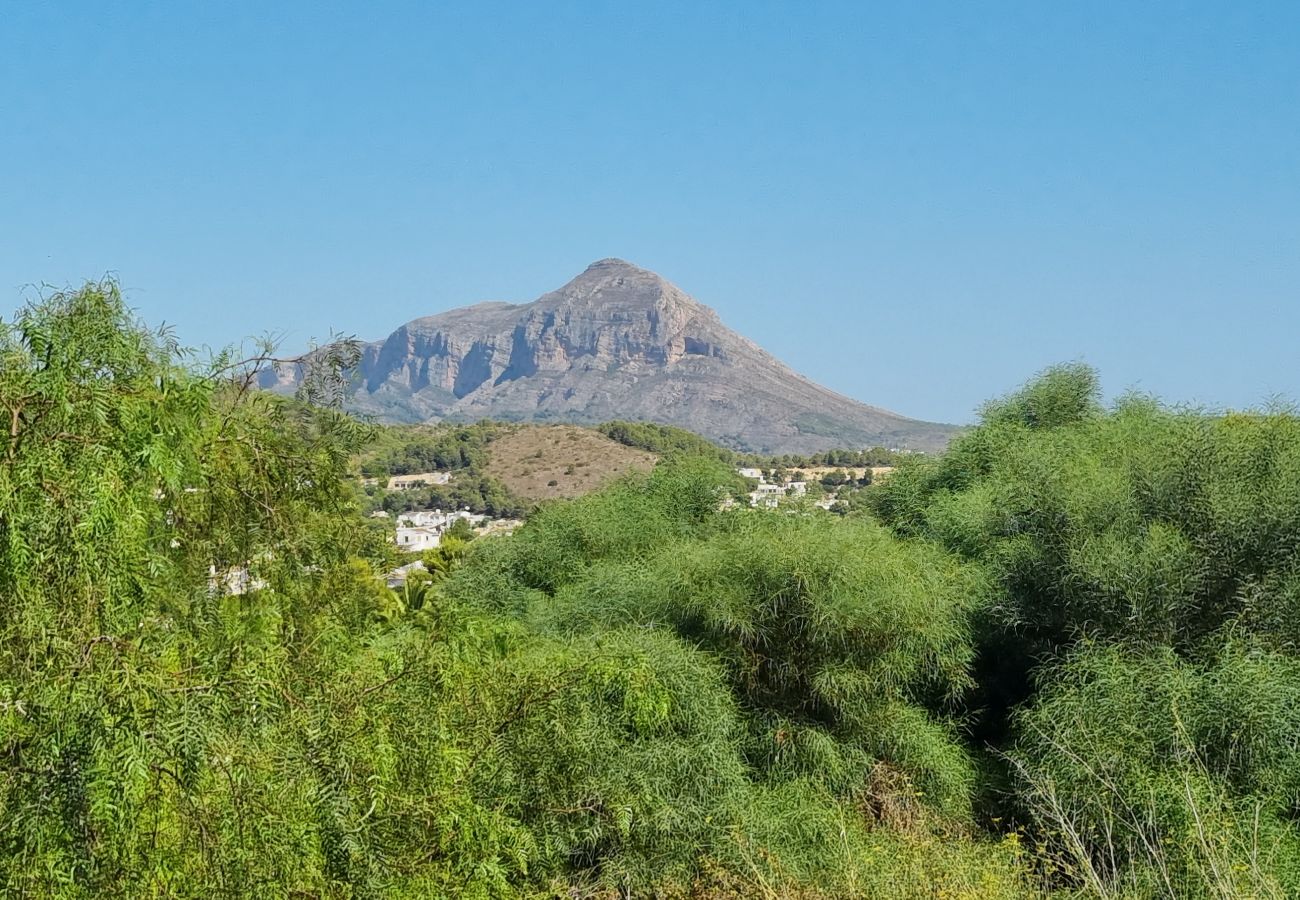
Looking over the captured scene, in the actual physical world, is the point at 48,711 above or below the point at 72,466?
below

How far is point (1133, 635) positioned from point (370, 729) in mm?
7029

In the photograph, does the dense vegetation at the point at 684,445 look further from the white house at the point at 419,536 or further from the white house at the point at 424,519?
the white house at the point at 419,536

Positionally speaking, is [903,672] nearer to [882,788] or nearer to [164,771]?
[882,788]

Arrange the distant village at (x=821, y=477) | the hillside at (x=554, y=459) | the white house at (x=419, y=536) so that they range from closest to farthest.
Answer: the white house at (x=419, y=536) < the distant village at (x=821, y=477) < the hillside at (x=554, y=459)

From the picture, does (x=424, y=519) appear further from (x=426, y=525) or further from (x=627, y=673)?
(x=627, y=673)

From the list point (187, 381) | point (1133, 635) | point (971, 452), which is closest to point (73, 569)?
point (187, 381)

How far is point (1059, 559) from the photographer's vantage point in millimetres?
10508

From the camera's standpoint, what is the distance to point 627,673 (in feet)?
23.8

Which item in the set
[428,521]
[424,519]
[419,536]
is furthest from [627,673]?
[424,519]

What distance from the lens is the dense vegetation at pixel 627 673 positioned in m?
3.85

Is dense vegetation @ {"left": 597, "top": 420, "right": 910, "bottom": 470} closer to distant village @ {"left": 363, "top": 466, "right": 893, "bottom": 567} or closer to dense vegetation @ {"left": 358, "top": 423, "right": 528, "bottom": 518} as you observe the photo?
distant village @ {"left": 363, "top": 466, "right": 893, "bottom": 567}

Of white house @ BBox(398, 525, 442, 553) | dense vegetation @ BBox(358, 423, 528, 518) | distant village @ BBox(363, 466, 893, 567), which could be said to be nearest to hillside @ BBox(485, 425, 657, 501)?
dense vegetation @ BBox(358, 423, 528, 518)

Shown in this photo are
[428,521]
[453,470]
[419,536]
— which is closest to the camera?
[419,536]

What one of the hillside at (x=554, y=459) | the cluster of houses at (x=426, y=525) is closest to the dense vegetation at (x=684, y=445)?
the hillside at (x=554, y=459)
